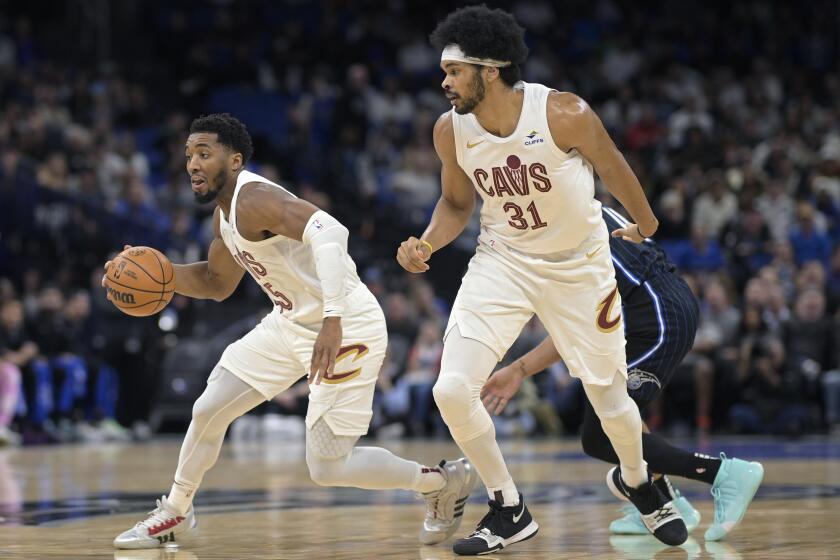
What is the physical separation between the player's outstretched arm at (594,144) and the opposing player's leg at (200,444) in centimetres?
168

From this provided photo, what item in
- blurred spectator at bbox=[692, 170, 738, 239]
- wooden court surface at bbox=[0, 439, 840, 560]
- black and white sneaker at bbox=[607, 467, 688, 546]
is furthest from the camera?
blurred spectator at bbox=[692, 170, 738, 239]

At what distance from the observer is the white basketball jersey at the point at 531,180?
530cm

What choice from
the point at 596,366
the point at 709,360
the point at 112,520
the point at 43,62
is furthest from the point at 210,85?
the point at 596,366

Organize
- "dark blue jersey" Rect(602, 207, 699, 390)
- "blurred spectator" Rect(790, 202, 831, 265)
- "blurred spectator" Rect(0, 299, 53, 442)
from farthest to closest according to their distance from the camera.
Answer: "blurred spectator" Rect(790, 202, 831, 265) → "blurred spectator" Rect(0, 299, 53, 442) → "dark blue jersey" Rect(602, 207, 699, 390)

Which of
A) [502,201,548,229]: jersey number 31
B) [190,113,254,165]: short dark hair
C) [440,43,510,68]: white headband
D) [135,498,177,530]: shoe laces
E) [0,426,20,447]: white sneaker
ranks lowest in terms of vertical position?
[0,426,20,447]: white sneaker

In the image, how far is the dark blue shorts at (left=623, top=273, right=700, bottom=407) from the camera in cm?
590

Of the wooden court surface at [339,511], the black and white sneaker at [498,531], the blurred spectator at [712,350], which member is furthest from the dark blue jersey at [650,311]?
the blurred spectator at [712,350]

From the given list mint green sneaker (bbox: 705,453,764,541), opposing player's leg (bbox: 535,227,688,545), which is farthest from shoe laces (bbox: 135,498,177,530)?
mint green sneaker (bbox: 705,453,764,541)

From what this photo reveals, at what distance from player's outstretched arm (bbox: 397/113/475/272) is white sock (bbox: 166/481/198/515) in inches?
51.4

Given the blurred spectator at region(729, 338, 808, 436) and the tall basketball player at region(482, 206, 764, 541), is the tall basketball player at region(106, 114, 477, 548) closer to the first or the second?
the tall basketball player at region(482, 206, 764, 541)

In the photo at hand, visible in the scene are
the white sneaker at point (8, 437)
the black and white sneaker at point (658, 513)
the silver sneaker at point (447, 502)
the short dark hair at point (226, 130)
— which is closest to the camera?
the black and white sneaker at point (658, 513)

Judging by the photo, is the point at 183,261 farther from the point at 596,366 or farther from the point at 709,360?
the point at 596,366

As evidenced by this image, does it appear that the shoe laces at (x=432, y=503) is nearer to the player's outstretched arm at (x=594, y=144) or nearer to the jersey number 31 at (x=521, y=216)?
the jersey number 31 at (x=521, y=216)

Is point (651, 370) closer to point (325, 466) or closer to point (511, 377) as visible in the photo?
point (511, 377)
